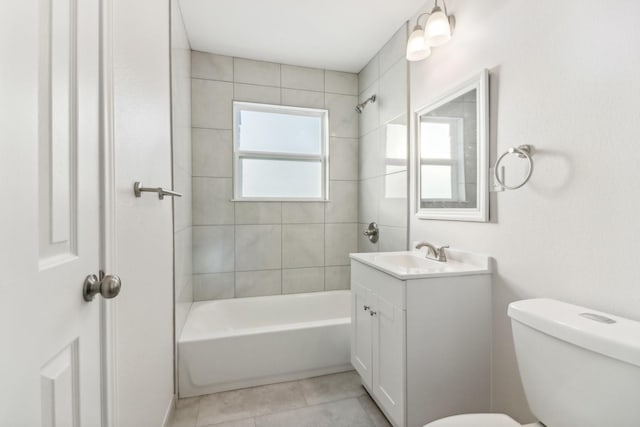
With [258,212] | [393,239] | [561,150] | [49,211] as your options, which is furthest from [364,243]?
[49,211]

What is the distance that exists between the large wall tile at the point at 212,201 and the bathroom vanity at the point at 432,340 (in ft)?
5.05

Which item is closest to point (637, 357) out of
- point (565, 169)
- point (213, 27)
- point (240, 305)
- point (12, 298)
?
point (565, 169)

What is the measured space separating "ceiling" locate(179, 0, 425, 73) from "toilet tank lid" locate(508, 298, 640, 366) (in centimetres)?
187

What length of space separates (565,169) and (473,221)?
0.47 meters

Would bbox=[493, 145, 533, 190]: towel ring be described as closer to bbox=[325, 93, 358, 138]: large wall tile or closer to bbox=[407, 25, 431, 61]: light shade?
bbox=[407, 25, 431, 61]: light shade

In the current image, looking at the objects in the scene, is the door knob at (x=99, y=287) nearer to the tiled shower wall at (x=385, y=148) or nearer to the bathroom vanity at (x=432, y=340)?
the bathroom vanity at (x=432, y=340)

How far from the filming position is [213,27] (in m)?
2.10

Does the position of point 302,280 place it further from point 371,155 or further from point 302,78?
point 302,78

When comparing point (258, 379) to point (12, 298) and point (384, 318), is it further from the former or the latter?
point (12, 298)

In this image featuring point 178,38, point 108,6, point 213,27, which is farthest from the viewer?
point 213,27

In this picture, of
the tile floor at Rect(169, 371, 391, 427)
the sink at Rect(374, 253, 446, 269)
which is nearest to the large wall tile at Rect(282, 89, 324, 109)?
the sink at Rect(374, 253, 446, 269)

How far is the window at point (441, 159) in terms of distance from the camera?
159 cm

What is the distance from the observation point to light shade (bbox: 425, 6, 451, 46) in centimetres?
152

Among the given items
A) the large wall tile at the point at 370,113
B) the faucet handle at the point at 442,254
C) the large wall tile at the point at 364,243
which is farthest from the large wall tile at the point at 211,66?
the faucet handle at the point at 442,254
